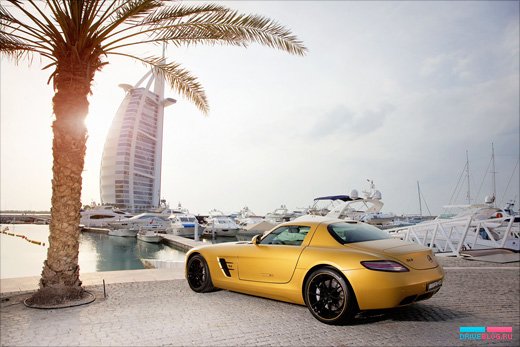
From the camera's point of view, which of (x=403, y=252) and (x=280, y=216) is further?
(x=280, y=216)

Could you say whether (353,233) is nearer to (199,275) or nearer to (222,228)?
(199,275)

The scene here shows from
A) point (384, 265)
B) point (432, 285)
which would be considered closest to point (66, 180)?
point (384, 265)

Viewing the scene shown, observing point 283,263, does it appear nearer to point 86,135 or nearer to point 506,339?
point 506,339

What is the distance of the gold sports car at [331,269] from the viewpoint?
4.22 meters

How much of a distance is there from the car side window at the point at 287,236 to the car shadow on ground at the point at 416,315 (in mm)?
1368

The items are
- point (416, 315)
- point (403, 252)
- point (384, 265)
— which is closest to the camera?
point (384, 265)

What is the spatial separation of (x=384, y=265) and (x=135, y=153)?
101m

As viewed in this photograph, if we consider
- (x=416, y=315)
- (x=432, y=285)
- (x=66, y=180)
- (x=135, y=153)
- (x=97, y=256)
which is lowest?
(x=97, y=256)

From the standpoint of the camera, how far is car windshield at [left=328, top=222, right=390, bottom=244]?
16.2ft

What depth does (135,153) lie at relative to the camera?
3863 inches

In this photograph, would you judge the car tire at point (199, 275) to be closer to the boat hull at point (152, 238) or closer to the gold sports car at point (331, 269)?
the gold sports car at point (331, 269)

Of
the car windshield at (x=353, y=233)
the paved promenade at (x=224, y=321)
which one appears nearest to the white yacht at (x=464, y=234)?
the paved promenade at (x=224, y=321)

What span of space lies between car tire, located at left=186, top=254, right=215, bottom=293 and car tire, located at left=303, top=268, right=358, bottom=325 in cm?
222

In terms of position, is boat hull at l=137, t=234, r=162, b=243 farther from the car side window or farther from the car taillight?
the car taillight
